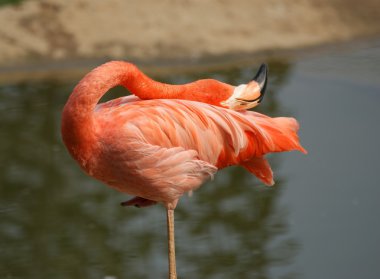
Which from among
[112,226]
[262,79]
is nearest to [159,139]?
[262,79]

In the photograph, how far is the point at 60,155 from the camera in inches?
219

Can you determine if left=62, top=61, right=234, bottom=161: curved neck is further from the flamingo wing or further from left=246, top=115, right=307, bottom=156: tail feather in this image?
left=246, top=115, right=307, bottom=156: tail feather

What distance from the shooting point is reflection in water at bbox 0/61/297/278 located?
165 inches

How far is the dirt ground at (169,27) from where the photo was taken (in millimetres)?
7402

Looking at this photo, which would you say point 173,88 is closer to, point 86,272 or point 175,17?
point 86,272

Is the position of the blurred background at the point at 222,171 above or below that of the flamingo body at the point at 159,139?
below

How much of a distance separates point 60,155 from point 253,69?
2.10m

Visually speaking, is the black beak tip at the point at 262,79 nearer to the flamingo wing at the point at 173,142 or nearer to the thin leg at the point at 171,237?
the flamingo wing at the point at 173,142

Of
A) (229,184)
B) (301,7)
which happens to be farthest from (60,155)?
(301,7)

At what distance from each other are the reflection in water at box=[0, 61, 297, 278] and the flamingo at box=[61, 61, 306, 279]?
644 mm

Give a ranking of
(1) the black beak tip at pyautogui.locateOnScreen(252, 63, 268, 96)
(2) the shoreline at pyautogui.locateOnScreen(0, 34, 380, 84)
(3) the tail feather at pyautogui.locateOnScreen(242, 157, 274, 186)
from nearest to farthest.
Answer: (1) the black beak tip at pyautogui.locateOnScreen(252, 63, 268, 96), (3) the tail feather at pyautogui.locateOnScreen(242, 157, 274, 186), (2) the shoreline at pyautogui.locateOnScreen(0, 34, 380, 84)

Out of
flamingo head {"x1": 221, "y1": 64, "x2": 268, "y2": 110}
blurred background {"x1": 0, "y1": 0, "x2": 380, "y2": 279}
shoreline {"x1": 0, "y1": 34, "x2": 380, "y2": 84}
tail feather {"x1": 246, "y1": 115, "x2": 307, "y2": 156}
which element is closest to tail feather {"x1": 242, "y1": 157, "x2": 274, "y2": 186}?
tail feather {"x1": 246, "y1": 115, "x2": 307, "y2": 156}

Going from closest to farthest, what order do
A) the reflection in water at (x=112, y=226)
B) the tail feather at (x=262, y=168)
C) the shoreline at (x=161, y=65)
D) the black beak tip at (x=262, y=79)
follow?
the black beak tip at (x=262, y=79) < the tail feather at (x=262, y=168) < the reflection in water at (x=112, y=226) < the shoreline at (x=161, y=65)

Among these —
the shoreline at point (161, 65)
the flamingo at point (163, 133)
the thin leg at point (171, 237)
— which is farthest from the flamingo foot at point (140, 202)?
the shoreline at point (161, 65)
